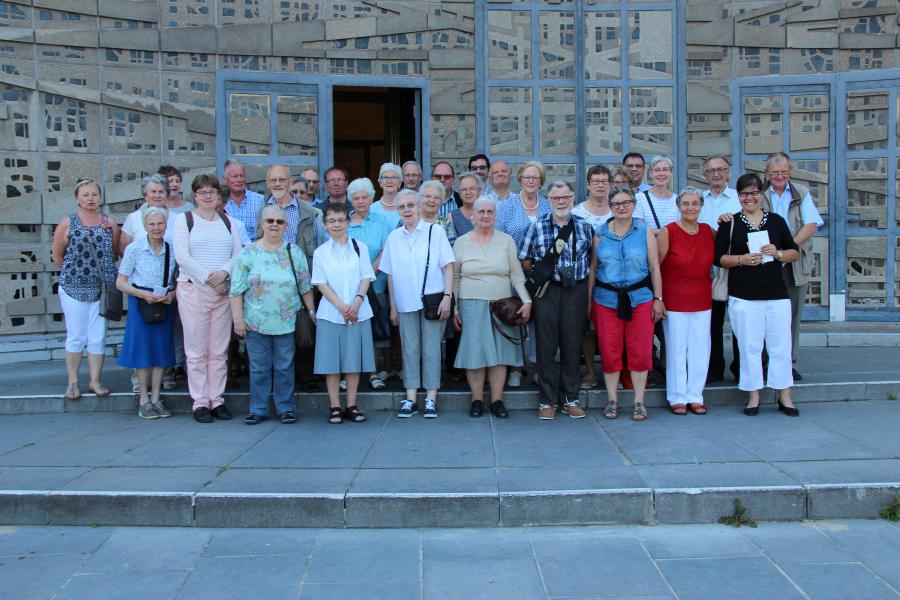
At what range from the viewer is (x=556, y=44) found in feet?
31.1

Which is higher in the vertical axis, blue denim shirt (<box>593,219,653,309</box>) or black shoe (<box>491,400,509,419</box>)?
blue denim shirt (<box>593,219,653,309</box>)

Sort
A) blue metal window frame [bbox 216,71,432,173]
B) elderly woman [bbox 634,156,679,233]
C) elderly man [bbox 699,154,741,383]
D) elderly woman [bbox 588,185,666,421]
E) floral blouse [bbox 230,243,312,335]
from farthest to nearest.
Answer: blue metal window frame [bbox 216,71,432,173] < elderly man [bbox 699,154,741,383] < elderly woman [bbox 634,156,679,233] < elderly woman [bbox 588,185,666,421] < floral blouse [bbox 230,243,312,335]

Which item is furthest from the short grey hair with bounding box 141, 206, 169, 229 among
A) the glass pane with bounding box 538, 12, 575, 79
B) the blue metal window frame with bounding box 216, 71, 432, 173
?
the glass pane with bounding box 538, 12, 575, 79

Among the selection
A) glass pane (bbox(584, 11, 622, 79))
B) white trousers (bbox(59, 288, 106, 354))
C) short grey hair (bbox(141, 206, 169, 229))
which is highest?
glass pane (bbox(584, 11, 622, 79))

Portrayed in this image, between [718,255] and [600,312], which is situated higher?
[718,255]

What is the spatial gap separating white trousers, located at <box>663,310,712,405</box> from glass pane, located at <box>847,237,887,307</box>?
13.6ft

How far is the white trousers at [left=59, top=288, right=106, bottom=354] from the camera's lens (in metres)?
6.56

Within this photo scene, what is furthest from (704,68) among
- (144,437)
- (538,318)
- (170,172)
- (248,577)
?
(248,577)

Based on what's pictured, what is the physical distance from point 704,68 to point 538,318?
499cm

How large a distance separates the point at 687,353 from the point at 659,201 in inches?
54.2

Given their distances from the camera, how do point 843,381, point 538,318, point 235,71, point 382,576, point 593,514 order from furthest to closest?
point 235,71, point 843,381, point 538,318, point 593,514, point 382,576

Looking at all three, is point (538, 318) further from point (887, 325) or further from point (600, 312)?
point (887, 325)

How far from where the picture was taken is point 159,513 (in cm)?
446

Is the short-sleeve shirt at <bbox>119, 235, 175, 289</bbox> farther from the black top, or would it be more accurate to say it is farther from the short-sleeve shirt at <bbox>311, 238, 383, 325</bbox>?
the black top
